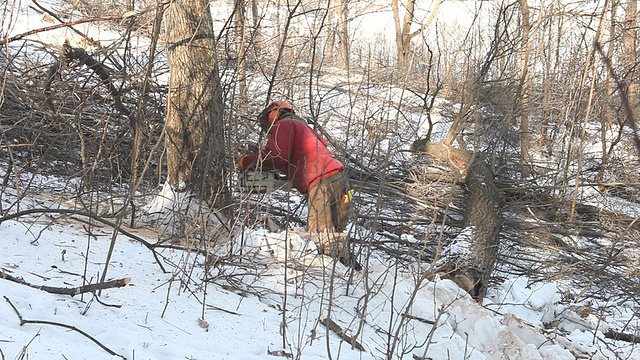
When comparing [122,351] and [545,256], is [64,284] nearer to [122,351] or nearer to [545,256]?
[122,351]

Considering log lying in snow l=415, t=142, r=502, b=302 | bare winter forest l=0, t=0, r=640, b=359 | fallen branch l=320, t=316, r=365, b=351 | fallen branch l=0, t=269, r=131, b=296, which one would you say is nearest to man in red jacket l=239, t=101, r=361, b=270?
bare winter forest l=0, t=0, r=640, b=359

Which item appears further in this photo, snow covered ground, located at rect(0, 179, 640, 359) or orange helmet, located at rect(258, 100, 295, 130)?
orange helmet, located at rect(258, 100, 295, 130)

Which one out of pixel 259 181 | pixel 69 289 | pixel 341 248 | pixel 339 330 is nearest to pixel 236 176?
pixel 259 181

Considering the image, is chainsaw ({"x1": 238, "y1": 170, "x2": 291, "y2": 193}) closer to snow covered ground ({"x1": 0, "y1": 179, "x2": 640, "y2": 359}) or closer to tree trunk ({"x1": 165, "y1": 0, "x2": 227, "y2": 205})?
tree trunk ({"x1": 165, "y1": 0, "x2": 227, "y2": 205})

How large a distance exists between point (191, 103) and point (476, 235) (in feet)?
10.3

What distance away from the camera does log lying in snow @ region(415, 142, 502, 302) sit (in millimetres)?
5559

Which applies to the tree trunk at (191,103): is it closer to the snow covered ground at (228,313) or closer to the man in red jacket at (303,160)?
the man in red jacket at (303,160)

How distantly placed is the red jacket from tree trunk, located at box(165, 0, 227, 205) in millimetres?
349

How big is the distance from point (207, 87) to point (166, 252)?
1525mm

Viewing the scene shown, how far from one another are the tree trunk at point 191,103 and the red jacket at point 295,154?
0.35 metres

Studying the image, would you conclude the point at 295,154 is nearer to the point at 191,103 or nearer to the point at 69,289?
the point at 191,103

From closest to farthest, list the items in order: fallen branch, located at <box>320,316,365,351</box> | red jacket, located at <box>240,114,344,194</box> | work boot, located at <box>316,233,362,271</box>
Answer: fallen branch, located at <box>320,316,365,351</box> < work boot, located at <box>316,233,362,271</box> < red jacket, located at <box>240,114,344,194</box>

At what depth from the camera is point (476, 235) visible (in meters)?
6.06

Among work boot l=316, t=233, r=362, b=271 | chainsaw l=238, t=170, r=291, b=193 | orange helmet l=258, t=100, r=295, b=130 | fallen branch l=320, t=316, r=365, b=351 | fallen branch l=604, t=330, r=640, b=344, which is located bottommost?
fallen branch l=604, t=330, r=640, b=344
